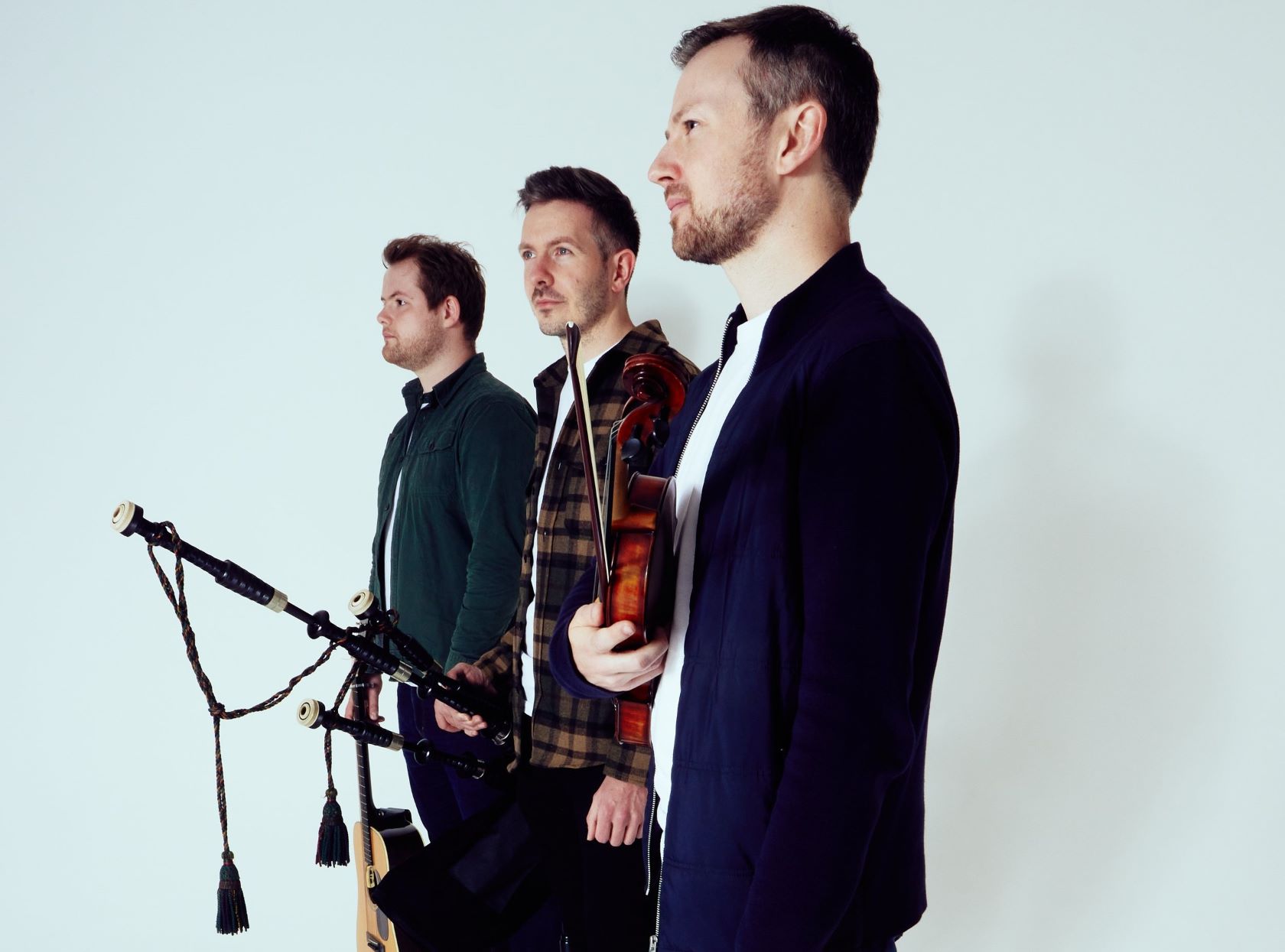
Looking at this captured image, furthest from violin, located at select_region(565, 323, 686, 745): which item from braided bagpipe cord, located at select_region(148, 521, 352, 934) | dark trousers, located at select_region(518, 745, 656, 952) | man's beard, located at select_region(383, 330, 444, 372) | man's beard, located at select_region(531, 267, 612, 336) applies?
man's beard, located at select_region(383, 330, 444, 372)

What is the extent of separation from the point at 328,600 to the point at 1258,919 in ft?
9.51

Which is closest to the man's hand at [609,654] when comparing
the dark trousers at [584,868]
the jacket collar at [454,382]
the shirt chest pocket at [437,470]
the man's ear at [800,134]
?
the man's ear at [800,134]

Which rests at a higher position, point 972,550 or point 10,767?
point 972,550

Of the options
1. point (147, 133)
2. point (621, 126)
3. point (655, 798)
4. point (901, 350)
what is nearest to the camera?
point (901, 350)

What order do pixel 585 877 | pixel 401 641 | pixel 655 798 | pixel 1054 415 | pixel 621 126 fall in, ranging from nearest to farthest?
pixel 655 798 → pixel 585 877 → pixel 401 641 → pixel 1054 415 → pixel 621 126

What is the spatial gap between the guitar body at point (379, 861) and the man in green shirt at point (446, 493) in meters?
0.12

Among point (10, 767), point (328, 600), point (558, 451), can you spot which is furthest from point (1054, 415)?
point (10, 767)

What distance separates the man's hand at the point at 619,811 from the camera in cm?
196

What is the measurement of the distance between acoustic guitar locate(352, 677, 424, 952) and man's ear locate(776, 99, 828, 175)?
1.69m

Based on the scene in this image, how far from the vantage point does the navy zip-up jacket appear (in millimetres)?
994

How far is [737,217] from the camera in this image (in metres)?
1.28

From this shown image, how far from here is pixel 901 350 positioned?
3.57ft

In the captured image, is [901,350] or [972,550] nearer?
[901,350]

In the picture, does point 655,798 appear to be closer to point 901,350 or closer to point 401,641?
point 901,350
